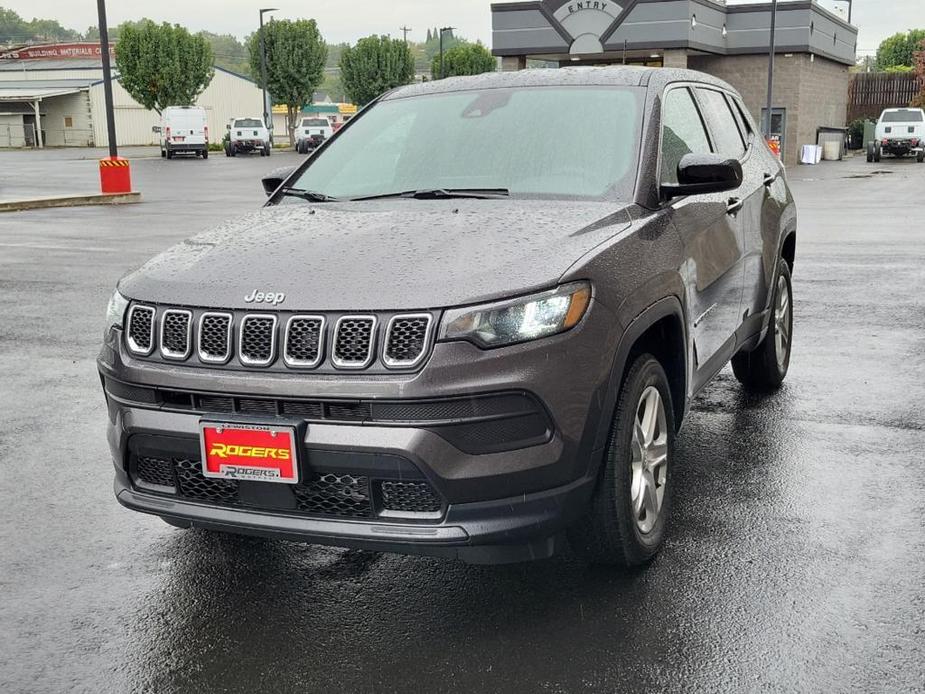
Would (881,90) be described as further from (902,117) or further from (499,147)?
(499,147)

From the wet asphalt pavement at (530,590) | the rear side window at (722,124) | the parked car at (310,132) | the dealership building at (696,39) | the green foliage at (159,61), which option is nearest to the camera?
the wet asphalt pavement at (530,590)

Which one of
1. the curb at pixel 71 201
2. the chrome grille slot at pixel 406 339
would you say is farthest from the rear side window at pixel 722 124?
the curb at pixel 71 201

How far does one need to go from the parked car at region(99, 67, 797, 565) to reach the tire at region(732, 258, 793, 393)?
1.93 m

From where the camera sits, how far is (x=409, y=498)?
124 inches

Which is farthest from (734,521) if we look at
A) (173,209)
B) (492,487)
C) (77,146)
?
(77,146)

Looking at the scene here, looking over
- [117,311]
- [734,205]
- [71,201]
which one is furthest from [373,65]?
[117,311]

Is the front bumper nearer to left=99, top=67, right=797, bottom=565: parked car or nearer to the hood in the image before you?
left=99, top=67, right=797, bottom=565: parked car

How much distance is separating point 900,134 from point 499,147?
41324mm

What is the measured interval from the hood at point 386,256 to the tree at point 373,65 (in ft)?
241

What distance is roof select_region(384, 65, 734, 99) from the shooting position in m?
4.64

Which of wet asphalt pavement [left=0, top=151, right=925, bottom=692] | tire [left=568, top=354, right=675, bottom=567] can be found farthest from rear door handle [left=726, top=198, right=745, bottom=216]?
tire [left=568, top=354, right=675, bottom=567]

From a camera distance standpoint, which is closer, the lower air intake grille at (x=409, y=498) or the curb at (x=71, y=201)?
the lower air intake grille at (x=409, y=498)

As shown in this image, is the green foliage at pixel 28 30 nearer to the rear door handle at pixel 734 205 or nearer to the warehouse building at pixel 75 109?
the warehouse building at pixel 75 109

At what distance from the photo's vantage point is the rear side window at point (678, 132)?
14.4 feet
